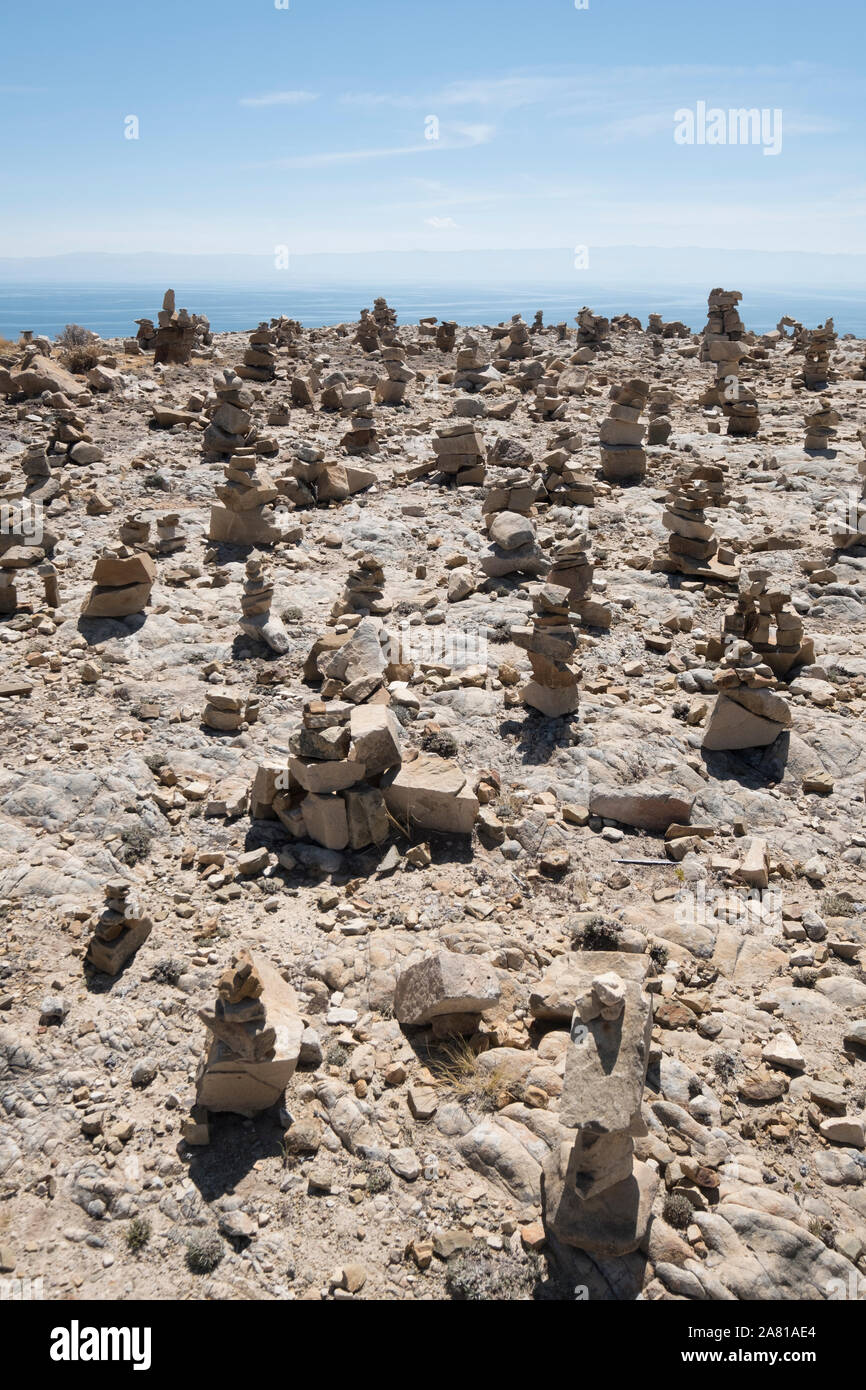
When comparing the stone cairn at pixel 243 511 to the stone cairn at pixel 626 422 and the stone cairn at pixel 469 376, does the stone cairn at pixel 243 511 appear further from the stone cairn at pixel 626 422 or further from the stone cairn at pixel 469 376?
the stone cairn at pixel 469 376

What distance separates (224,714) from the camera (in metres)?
10.4

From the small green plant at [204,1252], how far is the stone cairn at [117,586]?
885 cm

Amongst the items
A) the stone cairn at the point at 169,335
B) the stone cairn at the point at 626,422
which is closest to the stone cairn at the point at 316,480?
the stone cairn at the point at 626,422

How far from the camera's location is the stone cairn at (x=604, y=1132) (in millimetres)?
5055

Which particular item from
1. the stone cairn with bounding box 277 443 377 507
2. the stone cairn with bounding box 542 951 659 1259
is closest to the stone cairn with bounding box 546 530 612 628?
the stone cairn with bounding box 277 443 377 507

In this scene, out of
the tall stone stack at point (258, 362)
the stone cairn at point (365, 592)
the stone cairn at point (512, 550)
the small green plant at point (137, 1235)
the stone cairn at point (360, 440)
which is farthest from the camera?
the tall stone stack at point (258, 362)

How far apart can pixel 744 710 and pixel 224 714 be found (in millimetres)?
5907

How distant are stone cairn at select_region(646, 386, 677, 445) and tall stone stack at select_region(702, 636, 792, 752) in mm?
12480

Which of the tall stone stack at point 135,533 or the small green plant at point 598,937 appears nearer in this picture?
the small green plant at point 598,937

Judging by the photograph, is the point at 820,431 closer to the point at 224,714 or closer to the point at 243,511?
the point at 243,511

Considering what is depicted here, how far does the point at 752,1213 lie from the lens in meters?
5.47

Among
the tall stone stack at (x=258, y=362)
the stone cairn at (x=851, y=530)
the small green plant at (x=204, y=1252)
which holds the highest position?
the tall stone stack at (x=258, y=362)
